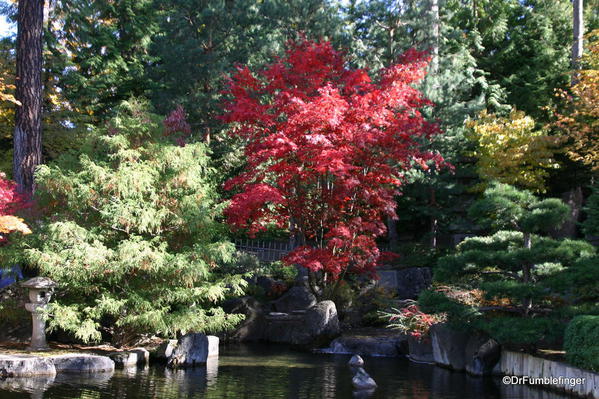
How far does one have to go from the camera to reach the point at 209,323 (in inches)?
436

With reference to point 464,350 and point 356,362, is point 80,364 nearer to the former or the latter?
point 356,362

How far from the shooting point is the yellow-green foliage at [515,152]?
17.4 m

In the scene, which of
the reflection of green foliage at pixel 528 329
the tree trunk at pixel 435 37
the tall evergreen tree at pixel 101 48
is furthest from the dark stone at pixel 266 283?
the tree trunk at pixel 435 37

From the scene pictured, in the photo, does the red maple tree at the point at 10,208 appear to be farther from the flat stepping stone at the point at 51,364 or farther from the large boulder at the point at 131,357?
the large boulder at the point at 131,357

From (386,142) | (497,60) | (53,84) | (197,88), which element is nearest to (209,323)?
(386,142)

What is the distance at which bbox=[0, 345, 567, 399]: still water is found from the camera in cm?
803

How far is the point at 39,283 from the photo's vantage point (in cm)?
999

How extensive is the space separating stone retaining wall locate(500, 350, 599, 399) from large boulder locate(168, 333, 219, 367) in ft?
16.9

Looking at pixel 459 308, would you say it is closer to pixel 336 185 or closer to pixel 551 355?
pixel 551 355

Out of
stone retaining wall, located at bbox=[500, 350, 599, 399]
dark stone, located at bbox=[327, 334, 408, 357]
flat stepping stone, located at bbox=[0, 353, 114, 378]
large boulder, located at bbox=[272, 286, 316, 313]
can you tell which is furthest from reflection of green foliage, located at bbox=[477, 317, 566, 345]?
large boulder, located at bbox=[272, 286, 316, 313]

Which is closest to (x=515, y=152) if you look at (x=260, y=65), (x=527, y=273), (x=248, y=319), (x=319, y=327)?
(x=260, y=65)

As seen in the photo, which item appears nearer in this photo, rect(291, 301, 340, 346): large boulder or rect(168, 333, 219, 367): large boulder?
rect(168, 333, 219, 367): large boulder

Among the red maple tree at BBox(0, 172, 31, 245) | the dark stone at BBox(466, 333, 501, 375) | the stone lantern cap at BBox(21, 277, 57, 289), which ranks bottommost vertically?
the dark stone at BBox(466, 333, 501, 375)

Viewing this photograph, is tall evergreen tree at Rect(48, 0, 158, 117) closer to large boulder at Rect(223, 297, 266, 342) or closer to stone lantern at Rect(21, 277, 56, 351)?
large boulder at Rect(223, 297, 266, 342)
